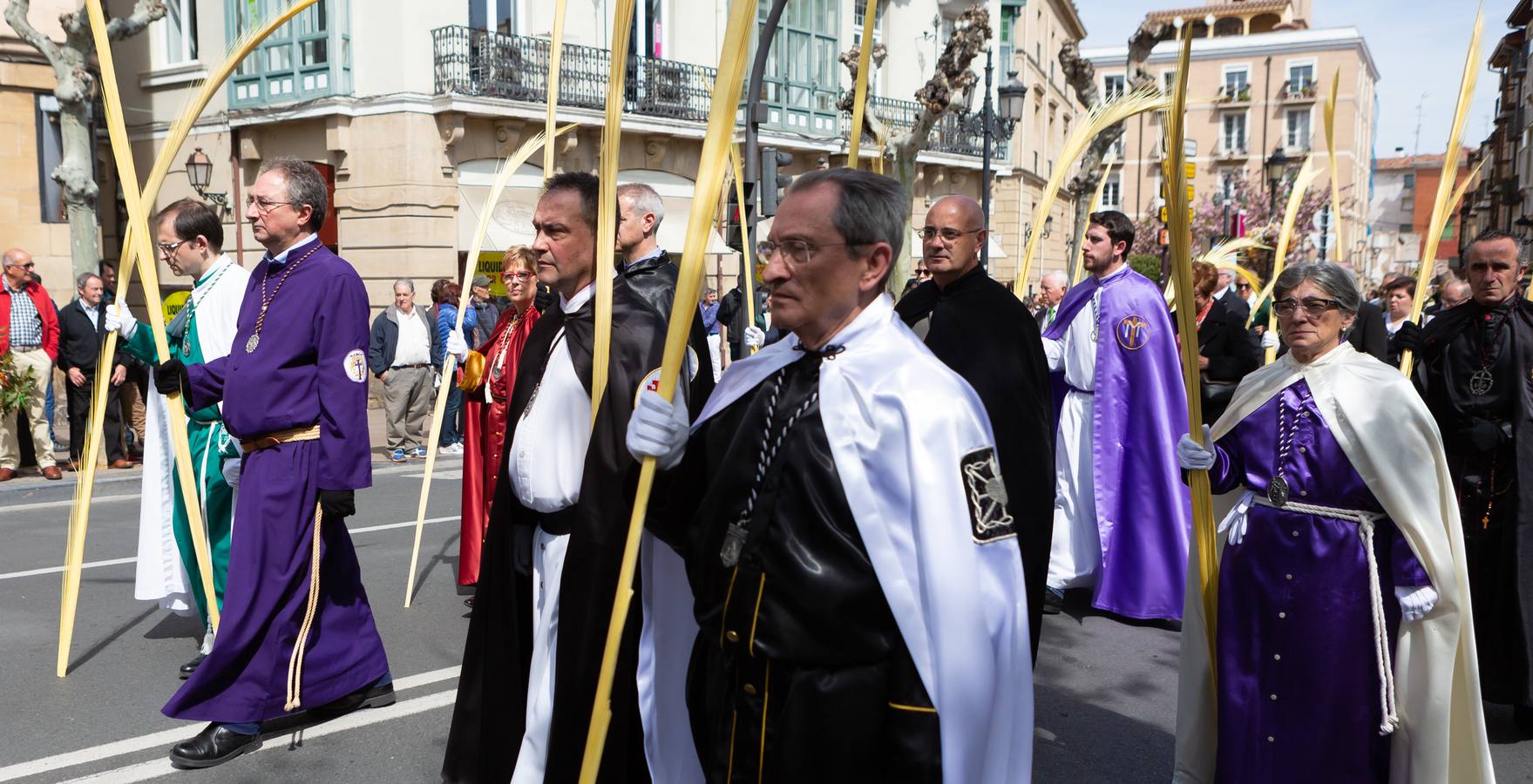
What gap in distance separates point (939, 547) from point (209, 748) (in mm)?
3106

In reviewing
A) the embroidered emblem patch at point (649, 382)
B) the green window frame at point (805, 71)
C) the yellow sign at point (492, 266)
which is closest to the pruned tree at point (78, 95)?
the yellow sign at point (492, 266)

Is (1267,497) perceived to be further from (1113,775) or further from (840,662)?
(840,662)

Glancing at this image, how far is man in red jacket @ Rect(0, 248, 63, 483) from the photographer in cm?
1067

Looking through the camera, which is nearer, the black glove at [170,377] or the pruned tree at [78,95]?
the black glove at [170,377]

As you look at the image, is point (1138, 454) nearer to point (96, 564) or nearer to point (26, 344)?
point (96, 564)

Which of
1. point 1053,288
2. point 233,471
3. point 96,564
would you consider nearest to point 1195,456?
point 233,471

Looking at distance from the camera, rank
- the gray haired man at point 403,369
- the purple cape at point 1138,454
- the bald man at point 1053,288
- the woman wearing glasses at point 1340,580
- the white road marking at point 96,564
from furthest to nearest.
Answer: the gray haired man at point 403,369, the bald man at point 1053,288, the white road marking at point 96,564, the purple cape at point 1138,454, the woman wearing glasses at point 1340,580

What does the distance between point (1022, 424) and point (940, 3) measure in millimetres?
26983

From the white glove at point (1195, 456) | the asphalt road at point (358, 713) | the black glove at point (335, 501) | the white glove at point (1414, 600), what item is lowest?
the asphalt road at point (358, 713)

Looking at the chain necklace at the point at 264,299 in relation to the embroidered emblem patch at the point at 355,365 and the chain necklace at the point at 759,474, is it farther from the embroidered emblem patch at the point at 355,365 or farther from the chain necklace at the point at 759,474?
the chain necklace at the point at 759,474

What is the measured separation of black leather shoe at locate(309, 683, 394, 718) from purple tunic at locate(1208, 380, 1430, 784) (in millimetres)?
3042

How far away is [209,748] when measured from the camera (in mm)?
4289

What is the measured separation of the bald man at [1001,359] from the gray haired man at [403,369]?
9250 mm

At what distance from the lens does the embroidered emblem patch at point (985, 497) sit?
7.50 ft
